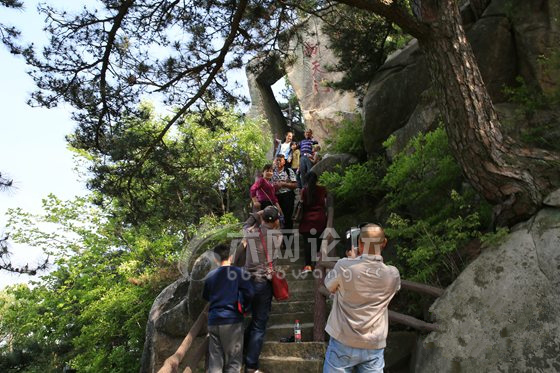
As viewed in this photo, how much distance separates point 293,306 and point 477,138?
3129 mm

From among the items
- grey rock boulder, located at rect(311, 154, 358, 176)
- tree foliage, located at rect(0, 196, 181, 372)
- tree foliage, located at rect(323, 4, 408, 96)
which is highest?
tree foliage, located at rect(323, 4, 408, 96)

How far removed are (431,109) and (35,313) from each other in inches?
504

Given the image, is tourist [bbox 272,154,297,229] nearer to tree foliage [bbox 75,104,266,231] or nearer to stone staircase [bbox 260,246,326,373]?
stone staircase [bbox 260,246,326,373]

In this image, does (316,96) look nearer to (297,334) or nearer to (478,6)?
(478,6)

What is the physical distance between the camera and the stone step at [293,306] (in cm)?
575

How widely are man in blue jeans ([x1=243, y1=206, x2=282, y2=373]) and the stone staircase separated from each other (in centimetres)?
35

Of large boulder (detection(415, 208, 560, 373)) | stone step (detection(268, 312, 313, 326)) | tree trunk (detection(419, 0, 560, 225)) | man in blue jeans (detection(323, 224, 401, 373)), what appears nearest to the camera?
man in blue jeans (detection(323, 224, 401, 373))

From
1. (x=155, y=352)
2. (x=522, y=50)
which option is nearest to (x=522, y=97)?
(x=522, y=50)

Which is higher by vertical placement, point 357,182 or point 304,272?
point 357,182

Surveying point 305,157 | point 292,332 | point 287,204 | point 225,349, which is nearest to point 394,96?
point 305,157

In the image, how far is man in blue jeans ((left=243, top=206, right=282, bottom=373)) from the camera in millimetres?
4516

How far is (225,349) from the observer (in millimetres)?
4121

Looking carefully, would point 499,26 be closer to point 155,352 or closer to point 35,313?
point 155,352

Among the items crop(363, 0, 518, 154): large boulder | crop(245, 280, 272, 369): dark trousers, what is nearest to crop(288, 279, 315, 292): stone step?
crop(245, 280, 272, 369): dark trousers
